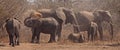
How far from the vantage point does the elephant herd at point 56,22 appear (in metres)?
17.5

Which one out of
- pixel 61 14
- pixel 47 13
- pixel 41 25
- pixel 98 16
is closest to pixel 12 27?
pixel 41 25

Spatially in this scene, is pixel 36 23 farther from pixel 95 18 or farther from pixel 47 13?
pixel 95 18

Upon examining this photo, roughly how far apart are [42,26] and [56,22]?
0.93 m

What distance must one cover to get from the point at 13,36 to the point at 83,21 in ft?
27.0

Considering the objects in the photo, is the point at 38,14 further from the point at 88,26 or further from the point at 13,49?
the point at 13,49

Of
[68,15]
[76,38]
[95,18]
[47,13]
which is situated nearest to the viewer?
[76,38]

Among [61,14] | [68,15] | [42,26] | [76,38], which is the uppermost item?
[61,14]

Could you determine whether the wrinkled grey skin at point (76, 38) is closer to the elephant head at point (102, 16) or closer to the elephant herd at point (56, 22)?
the elephant herd at point (56, 22)

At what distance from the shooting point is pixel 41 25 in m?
20.3

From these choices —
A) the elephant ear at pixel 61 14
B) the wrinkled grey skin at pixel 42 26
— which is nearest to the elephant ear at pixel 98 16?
the elephant ear at pixel 61 14

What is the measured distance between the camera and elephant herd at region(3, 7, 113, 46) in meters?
17.5

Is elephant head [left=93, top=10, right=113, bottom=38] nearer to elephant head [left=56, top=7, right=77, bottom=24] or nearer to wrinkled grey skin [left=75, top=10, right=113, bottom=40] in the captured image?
wrinkled grey skin [left=75, top=10, right=113, bottom=40]

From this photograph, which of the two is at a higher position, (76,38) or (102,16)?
(102,16)

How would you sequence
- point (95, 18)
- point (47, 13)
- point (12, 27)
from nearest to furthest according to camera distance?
point (12, 27), point (47, 13), point (95, 18)
